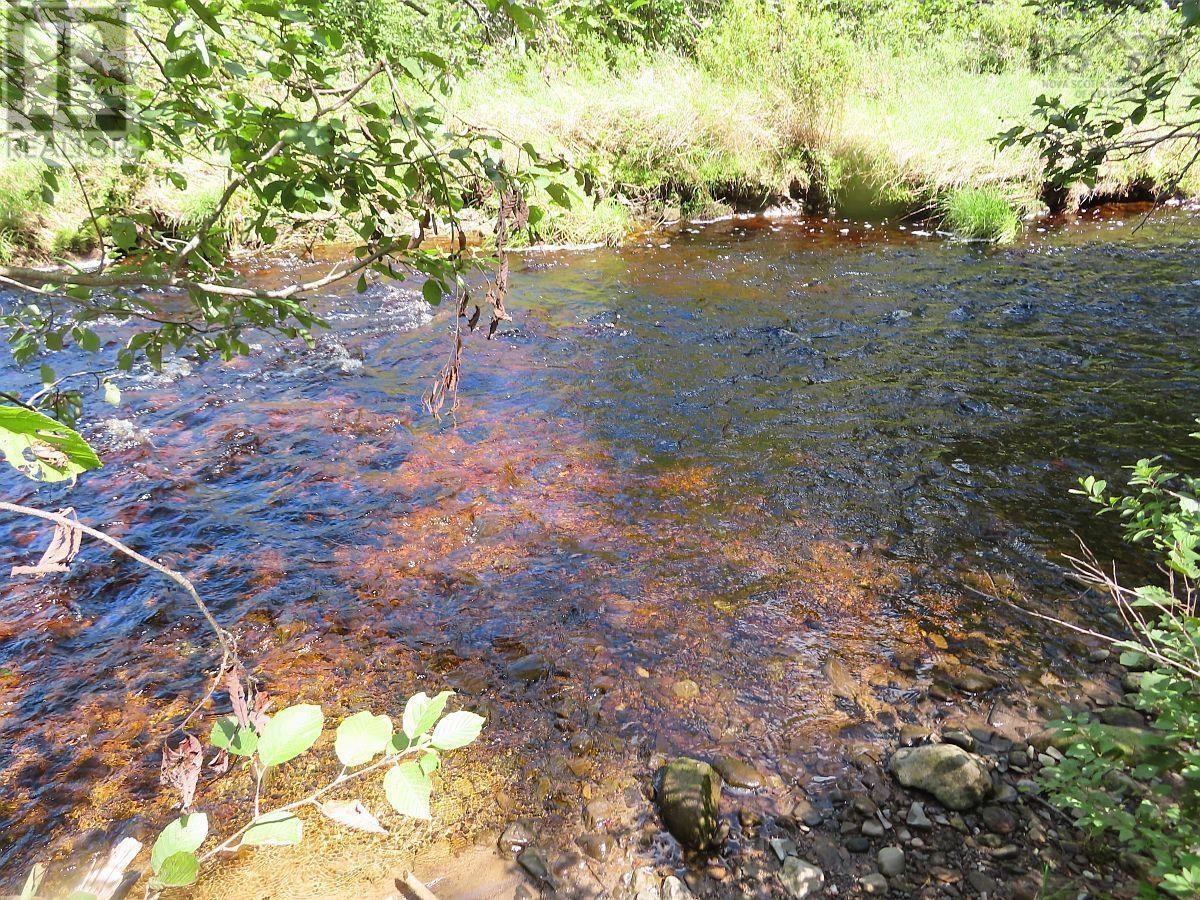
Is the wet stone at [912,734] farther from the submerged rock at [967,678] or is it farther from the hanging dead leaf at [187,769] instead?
the hanging dead leaf at [187,769]

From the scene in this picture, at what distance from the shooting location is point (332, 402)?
6.17 metres

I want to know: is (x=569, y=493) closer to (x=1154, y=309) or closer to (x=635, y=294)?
(x=635, y=294)

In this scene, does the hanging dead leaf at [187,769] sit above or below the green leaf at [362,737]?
below

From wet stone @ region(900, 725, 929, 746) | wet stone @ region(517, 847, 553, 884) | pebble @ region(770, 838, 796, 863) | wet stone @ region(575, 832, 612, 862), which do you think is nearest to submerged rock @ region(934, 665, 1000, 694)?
wet stone @ region(900, 725, 929, 746)

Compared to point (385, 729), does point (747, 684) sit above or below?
below

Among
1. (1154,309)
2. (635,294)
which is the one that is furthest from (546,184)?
(1154,309)

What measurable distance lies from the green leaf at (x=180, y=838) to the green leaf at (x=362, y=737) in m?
0.18

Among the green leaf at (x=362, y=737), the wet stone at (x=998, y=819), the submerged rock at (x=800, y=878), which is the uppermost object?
the green leaf at (x=362, y=737)

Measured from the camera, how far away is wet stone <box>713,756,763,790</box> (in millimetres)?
2760

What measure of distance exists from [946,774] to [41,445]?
2974 mm

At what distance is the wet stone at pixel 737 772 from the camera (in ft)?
9.05

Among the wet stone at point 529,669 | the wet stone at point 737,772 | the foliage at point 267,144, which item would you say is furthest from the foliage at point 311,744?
the wet stone at point 529,669

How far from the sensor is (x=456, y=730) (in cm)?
105

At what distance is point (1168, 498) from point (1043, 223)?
8970mm
